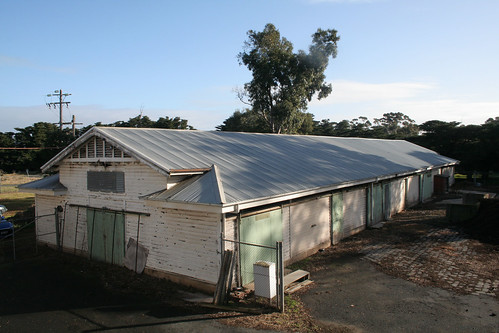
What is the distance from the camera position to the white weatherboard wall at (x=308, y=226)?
12070mm

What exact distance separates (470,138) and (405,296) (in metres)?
39.9

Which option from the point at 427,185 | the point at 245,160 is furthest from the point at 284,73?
the point at 245,160

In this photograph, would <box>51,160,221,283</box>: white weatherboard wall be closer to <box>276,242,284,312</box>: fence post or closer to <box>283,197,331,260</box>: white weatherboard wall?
<box>276,242,284,312</box>: fence post

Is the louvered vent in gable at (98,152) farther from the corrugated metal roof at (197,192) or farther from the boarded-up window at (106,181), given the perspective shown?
the corrugated metal roof at (197,192)

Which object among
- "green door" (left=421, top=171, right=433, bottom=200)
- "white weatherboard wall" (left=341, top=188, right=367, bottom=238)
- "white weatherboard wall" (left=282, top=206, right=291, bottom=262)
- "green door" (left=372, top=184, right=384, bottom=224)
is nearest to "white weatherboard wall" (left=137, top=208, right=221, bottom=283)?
"white weatherboard wall" (left=282, top=206, right=291, bottom=262)

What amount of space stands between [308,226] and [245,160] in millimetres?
3414

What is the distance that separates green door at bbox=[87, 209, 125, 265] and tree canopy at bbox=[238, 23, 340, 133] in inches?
1159

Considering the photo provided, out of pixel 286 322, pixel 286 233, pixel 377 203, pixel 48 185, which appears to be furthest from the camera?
pixel 377 203

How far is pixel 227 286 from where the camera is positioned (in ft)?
29.4

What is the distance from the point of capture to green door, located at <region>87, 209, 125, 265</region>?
12000 mm

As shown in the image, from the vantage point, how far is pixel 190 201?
9.21 meters

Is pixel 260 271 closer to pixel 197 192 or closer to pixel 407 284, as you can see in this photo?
pixel 197 192

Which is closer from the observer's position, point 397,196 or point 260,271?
point 260,271

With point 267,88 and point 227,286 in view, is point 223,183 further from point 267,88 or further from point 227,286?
point 267,88
